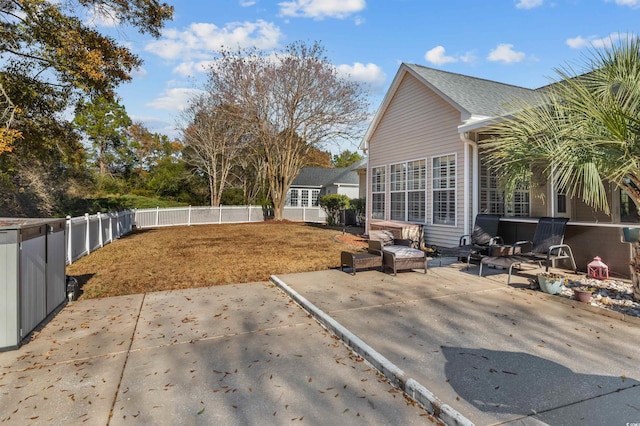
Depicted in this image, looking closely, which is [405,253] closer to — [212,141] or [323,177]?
[212,141]

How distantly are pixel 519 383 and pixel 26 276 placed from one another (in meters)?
5.22

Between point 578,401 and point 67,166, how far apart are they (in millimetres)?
22502

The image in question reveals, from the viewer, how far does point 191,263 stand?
8.61 meters

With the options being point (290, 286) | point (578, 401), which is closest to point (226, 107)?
point (290, 286)

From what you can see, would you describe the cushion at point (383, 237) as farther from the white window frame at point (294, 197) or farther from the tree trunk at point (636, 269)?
the white window frame at point (294, 197)

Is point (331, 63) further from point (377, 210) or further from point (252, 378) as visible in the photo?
point (252, 378)

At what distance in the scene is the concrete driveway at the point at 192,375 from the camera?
8.20 feet

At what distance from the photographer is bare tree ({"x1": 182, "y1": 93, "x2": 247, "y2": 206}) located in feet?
80.7

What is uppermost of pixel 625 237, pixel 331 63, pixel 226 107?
pixel 331 63

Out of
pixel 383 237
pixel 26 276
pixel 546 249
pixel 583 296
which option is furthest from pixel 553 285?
pixel 26 276

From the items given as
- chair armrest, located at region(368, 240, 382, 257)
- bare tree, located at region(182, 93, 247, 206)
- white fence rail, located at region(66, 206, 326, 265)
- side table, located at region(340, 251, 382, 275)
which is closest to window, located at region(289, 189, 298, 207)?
white fence rail, located at region(66, 206, 326, 265)

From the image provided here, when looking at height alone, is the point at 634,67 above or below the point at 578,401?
above

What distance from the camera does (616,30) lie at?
4539 millimetres

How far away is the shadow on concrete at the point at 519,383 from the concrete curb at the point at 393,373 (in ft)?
0.98
